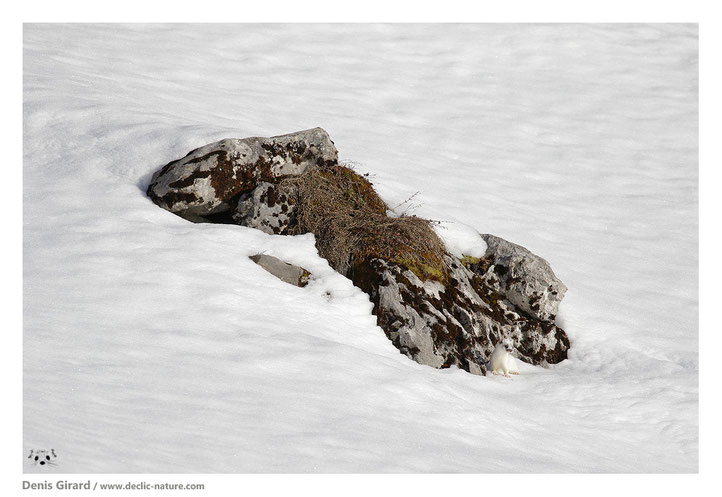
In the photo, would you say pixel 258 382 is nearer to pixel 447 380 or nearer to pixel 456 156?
pixel 447 380

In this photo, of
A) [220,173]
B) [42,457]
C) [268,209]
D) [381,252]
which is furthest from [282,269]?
[42,457]

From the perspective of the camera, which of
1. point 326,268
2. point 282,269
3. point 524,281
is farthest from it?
point 524,281

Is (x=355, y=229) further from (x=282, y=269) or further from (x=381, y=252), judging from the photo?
(x=282, y=269)

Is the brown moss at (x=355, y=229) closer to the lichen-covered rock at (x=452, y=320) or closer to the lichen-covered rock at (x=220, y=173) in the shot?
the lichen-covered rock at (x=452, y=320)

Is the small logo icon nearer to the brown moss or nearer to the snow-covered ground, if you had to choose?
the snow-covered ground

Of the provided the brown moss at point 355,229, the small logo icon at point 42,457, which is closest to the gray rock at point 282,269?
the brown moss at point 355,229

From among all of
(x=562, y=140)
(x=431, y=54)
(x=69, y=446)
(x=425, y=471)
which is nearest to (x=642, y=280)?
(x=562, y=140)
